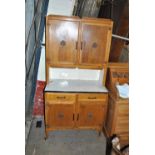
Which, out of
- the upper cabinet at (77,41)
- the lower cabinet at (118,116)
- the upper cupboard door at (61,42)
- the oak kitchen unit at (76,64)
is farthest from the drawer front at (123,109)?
the upper cupboard door at (61,42)

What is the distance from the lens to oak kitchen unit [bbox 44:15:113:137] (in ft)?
7.76

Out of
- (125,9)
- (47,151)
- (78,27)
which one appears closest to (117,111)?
(47,151)

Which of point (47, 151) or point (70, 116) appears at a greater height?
point (70, 116)

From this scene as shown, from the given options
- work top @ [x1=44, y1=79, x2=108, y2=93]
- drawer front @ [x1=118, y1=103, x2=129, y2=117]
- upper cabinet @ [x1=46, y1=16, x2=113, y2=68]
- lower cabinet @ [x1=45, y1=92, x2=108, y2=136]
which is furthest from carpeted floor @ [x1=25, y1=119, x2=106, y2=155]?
upper cabinet @ [x1=46, y1=16, x2=113, y2=68]

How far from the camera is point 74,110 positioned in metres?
2.51

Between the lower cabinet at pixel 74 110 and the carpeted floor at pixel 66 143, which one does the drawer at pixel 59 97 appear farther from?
the carpeted floor at pixel 66 143

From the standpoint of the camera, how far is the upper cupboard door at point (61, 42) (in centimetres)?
234

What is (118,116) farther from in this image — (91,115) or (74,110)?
(74,110)

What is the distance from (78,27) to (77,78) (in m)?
0.81

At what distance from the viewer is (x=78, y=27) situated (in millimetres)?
2365

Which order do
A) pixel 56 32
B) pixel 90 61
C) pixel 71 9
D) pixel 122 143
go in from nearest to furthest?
pixel 122 143 → pixel 56 32 → pixel 90 61 → pixel 71 9

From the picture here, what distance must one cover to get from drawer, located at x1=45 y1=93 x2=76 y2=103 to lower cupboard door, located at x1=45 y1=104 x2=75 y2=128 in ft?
0.23
